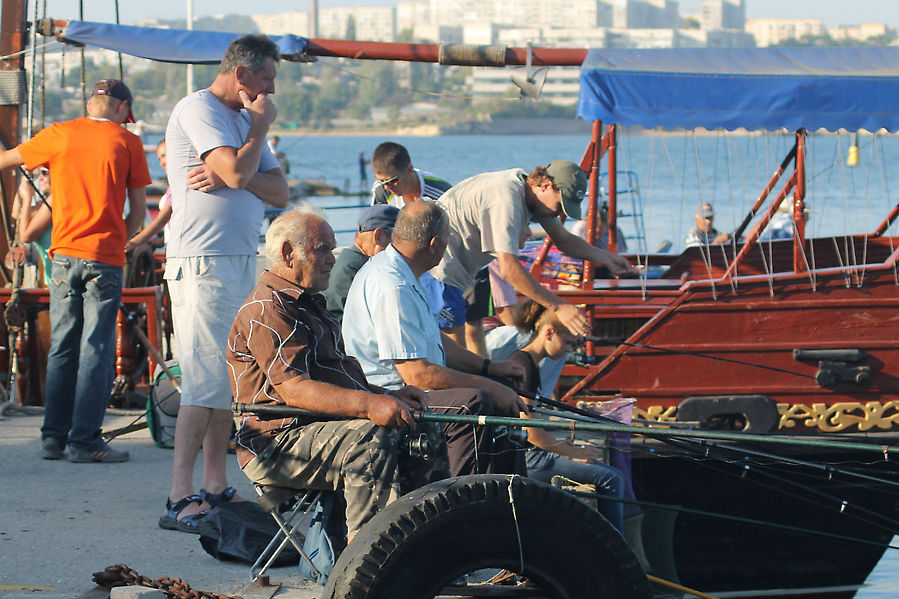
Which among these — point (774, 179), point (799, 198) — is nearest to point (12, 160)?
point (799, 198)

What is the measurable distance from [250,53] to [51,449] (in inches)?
99.0

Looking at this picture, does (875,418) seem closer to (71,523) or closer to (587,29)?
(71,523)

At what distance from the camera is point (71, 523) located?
5.53 meters

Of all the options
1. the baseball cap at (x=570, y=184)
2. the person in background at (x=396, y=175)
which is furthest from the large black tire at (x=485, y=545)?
the person in background at (x=396, y=175)

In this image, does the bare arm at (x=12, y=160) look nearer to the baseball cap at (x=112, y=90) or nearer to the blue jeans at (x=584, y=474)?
the baseball cap at (x=112, y=90)

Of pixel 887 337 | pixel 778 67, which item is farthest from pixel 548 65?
pixel 887 337

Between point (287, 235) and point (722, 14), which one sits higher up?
point (722, 14)

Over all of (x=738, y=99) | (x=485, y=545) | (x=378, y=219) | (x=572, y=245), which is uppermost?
(x=738, y=99)

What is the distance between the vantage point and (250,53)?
538cm

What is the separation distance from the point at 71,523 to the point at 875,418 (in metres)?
5.56

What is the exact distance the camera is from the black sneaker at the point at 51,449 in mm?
6590

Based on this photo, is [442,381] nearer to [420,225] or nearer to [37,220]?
[420,225]

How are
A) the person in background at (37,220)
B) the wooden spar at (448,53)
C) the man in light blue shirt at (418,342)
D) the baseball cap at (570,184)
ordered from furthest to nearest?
the wooden spar at (448,53) → the person in background at (37,220) → the baseball cap at (570,184) → the man in light blue shirt at (418,342)

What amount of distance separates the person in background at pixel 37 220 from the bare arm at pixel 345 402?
11.6ft
